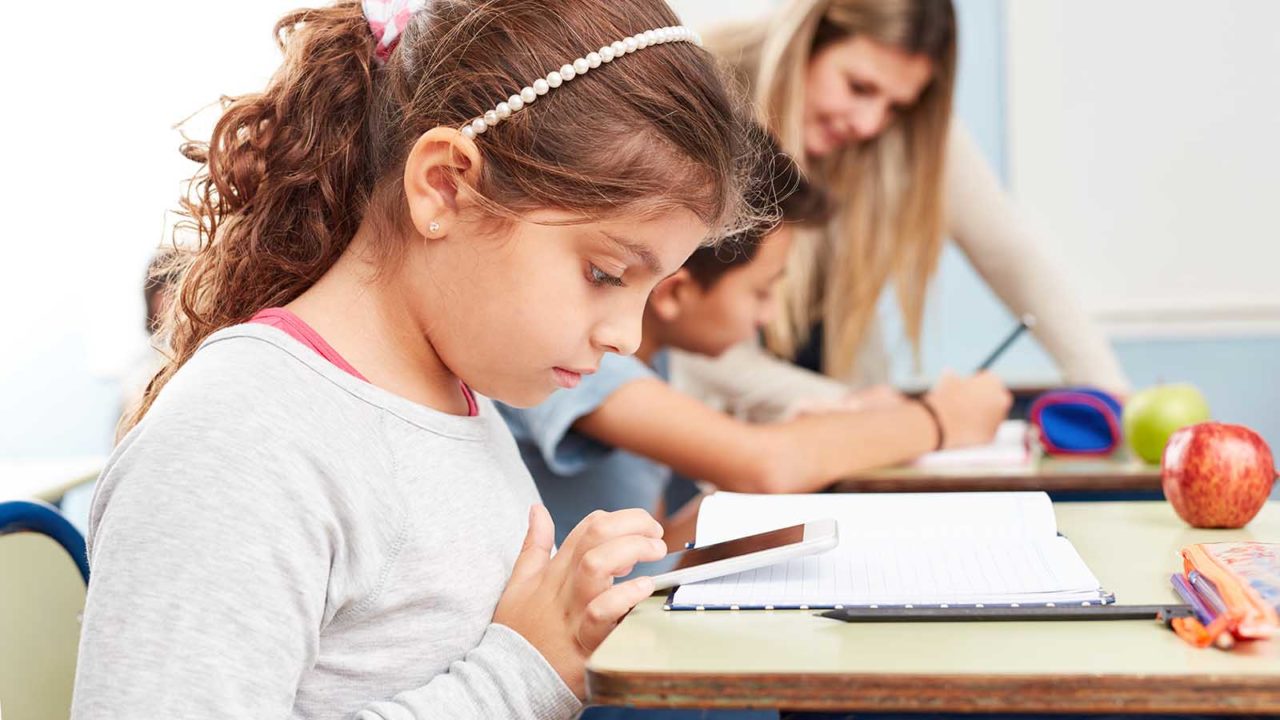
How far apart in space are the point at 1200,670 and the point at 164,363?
0.67 m

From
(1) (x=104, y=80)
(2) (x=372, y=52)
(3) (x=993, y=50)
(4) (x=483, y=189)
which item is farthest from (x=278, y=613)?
(1) (x=104, y=80)

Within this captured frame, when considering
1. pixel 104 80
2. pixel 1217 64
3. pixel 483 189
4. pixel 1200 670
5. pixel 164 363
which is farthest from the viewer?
pixel 104 80

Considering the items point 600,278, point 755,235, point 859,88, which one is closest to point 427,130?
point 600,278

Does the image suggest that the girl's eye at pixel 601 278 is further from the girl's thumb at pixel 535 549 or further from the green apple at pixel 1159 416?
the green apple at pixel 1159 416

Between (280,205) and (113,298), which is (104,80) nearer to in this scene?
(113,298)

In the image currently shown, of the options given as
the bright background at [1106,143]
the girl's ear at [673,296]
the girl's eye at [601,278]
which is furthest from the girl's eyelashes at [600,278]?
the bright background at [1106,143]

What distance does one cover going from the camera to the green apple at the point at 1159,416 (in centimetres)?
143

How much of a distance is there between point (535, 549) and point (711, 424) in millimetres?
593

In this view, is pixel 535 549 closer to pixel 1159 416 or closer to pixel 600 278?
pixel 600 278

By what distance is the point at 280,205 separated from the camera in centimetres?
86

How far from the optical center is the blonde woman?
2082 mm

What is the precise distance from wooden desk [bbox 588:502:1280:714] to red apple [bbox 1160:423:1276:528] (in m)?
0.31

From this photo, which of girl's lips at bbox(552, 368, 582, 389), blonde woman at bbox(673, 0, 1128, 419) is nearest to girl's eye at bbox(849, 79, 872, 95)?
blonde woman at bbox(673, 0, 1128, 419)

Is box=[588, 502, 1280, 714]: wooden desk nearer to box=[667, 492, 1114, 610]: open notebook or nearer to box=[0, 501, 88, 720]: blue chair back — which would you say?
box=[667, 492, 1114, 610]: open notebook
